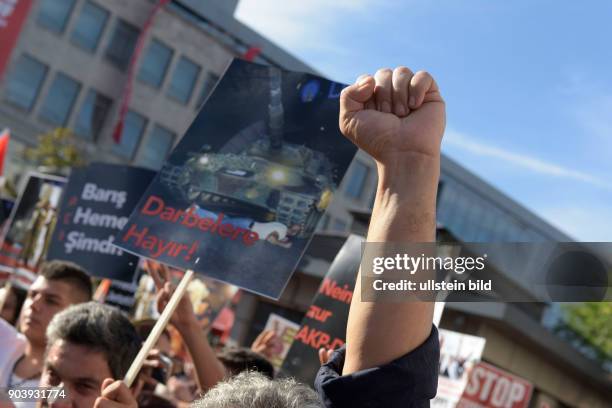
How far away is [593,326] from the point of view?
42000mm

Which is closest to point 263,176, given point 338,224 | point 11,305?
point 11,305

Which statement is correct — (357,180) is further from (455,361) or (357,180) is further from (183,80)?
(455,361)

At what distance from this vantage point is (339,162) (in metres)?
3.54

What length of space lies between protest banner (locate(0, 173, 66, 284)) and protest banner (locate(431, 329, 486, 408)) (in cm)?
351

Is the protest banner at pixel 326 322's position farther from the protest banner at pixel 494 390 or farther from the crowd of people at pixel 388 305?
the protest banner at pixel 494 390

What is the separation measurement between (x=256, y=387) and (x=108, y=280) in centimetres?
507

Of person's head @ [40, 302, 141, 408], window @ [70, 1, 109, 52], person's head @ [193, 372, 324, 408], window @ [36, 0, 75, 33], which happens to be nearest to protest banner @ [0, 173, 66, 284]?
person's head @ [40, 302, 141, 408]

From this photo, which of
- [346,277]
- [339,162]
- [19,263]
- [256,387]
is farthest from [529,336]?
[256,387]

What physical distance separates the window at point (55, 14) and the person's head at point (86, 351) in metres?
31.8

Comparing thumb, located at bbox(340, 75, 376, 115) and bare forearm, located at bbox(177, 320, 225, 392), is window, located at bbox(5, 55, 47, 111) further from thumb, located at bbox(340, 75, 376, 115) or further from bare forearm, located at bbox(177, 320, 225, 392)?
thumb, located at bbox(340, 75, 376, 115)

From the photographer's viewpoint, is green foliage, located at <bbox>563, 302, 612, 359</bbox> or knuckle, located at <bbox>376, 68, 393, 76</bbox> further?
green foliage, located at <bbox>563, 302, 612, 359</bbox>

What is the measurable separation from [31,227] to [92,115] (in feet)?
92.8

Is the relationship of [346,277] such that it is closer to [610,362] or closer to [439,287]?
[439,287]

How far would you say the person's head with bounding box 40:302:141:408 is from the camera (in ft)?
10.2
